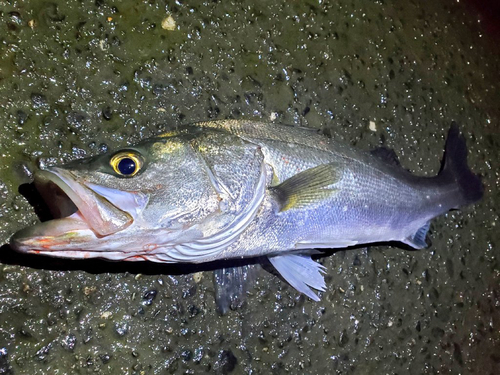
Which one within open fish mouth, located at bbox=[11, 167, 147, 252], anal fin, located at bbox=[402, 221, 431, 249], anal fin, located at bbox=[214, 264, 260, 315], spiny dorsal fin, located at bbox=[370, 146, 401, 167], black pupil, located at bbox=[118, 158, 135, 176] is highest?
black pupil, located at bbox=[118, 158, 135, 176]

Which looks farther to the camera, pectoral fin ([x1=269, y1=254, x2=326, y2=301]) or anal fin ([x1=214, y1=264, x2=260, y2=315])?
anal fin ([x1=214, y1=264, x2=260, y2=315])

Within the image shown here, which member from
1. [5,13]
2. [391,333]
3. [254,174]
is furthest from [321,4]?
[391,333]

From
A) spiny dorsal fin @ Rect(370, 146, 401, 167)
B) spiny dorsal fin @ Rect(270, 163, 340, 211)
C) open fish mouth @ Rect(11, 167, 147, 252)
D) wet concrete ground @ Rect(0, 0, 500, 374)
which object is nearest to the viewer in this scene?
open fish mouth @ Rect(11, 167, 147, 252)

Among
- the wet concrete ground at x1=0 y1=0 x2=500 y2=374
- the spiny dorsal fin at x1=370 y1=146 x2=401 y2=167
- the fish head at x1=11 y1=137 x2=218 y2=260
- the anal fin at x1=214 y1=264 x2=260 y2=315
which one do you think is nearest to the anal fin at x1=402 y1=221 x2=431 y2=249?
the wet concrete ground at x1=0 y1=0 x2=500 y2=374

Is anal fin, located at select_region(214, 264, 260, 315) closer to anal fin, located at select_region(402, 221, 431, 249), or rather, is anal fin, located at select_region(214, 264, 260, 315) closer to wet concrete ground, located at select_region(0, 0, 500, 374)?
wet concrete ground, located at select_region(0, 0, 500, 374)

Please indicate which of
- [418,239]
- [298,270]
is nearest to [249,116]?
[298,270]

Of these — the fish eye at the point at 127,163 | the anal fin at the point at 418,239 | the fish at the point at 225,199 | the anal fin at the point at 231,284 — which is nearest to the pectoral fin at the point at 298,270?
the fish at the point at 225,199

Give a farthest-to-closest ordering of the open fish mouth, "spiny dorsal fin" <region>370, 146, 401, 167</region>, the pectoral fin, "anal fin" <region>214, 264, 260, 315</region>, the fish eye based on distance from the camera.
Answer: "spiny dorsal fin" <region>370, 146, 401, 167</region>, "anal fin" <region>214, 264, 260, 315</region>, the pectoral fin, the fish eye, the open fish mouth
